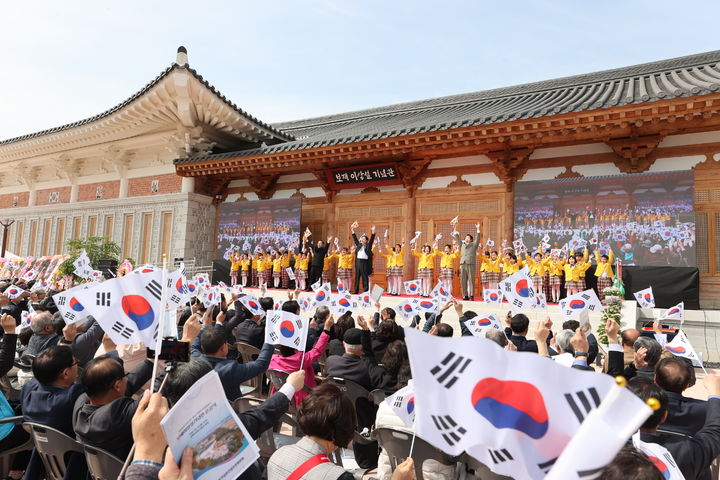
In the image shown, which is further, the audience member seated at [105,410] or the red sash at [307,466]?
the audience member seated at [105,410]

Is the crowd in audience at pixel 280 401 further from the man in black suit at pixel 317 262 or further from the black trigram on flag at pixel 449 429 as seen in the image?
the man in black suit at pixel 317 262

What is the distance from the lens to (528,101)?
13.2 meters

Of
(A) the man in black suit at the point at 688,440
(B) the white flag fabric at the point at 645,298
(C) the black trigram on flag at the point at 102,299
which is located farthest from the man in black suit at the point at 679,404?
(B) the white flag fabric at the point at 645,298

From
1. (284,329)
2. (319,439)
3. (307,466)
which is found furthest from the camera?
(284,329)

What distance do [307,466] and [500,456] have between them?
78cm

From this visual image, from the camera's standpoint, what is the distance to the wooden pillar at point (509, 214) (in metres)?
10.7

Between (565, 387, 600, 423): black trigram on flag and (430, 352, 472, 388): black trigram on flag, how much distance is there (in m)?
0.35

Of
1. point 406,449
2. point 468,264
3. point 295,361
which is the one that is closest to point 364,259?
point 468,264

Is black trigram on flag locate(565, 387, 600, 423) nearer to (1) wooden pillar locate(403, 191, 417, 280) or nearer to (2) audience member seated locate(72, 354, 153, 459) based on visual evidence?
(2) audience member seated locate(72, 354, 153, 459)

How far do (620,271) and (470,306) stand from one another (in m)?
3.12

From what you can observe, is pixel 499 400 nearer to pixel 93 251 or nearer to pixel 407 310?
pixel 407 310

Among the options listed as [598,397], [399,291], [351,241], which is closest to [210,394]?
[598,397]

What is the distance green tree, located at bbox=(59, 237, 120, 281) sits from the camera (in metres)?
14.1

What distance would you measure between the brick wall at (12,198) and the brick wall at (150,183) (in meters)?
7.16
